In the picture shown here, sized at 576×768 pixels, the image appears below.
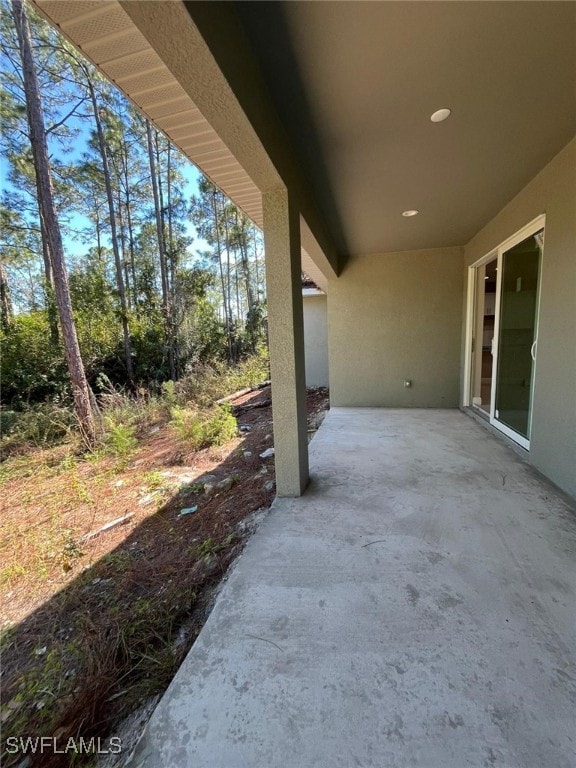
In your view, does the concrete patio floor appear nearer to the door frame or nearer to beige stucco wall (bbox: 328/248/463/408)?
the door frame

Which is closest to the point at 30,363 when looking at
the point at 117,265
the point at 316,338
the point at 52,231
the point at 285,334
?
the point at 52,231

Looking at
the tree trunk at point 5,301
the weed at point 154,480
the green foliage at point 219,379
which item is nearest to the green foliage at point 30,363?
the tree trunk at point 5,301

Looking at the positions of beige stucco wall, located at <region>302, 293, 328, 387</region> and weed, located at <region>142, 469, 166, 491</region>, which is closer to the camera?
weed, located at <region>142, 469, 166, 491</region>

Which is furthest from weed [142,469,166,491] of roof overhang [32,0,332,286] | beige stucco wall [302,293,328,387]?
beige stucco wall [302,293,328,387]

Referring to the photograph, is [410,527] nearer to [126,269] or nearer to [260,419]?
[260,419]

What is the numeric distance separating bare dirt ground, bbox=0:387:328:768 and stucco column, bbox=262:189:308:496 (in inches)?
15.3

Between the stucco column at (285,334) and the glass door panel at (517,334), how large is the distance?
227 cm

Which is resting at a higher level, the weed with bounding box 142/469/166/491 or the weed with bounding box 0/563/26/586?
the weed with bounding box 142/469/166/491

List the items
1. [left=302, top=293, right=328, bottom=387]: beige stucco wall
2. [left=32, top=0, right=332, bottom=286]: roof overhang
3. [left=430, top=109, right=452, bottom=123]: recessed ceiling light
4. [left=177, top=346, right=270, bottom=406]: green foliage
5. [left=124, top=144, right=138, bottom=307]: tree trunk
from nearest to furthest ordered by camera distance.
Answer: [left=32, top=0, right=332, bottom=286]: roof overhang → [left=430, top=109, right=452, bottom=123]: recessed ceiling light → [left=177, top=346, right=270, bottom=406]: green foliage → [left=302, top=293, right=328, bottom=387]: beige stucco wall → [left=124, top=144, right=138, bottom=307]: tree trunk

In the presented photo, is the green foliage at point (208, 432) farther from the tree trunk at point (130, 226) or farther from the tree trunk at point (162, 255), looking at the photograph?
the tree trunk at point (130, 226)

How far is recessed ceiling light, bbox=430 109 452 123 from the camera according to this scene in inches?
74.6

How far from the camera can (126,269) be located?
1077 centimetres

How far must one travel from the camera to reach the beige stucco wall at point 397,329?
Answer: 497cm

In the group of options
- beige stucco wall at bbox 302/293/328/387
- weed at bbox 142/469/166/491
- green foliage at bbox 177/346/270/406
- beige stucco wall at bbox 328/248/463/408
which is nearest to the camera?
weed at bbox 142/469/166/491
